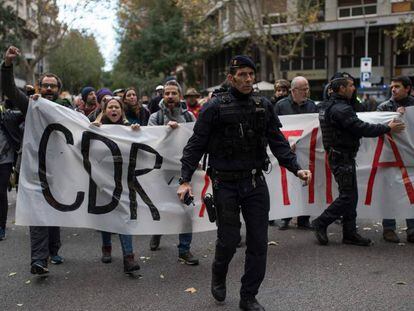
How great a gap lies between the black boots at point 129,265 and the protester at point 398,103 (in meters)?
3.08

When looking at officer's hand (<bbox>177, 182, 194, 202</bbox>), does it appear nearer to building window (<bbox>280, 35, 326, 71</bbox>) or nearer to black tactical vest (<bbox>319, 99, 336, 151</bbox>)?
black tactical vest (<bbox>319, 99, 336, 151</bbox>)

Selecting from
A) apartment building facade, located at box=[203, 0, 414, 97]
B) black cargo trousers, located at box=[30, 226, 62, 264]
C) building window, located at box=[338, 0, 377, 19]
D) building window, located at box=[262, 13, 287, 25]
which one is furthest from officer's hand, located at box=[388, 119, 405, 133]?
building window, located at box=[338, 0, 377, 19]

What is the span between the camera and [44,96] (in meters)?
5.66

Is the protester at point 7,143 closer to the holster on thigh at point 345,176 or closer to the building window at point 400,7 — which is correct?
the holster on thigh at point 345,176

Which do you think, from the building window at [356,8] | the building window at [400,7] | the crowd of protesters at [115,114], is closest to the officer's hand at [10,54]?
the crowd of protesters at [115,114]

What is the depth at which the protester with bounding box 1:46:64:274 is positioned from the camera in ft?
16.2

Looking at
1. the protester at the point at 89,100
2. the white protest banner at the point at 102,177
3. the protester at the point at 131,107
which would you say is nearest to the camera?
the white protest banner at the point at 102,177

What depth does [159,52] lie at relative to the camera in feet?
131

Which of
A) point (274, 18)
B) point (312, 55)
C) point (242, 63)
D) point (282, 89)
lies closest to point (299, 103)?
point (282, 89)

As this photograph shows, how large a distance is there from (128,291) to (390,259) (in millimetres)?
2761

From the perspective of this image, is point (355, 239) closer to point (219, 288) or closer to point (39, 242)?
point (219, 288)

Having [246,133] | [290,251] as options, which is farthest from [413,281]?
[246,133]

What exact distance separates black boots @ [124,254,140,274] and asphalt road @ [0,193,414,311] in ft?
0.25

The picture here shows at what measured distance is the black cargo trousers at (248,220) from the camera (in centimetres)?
421
